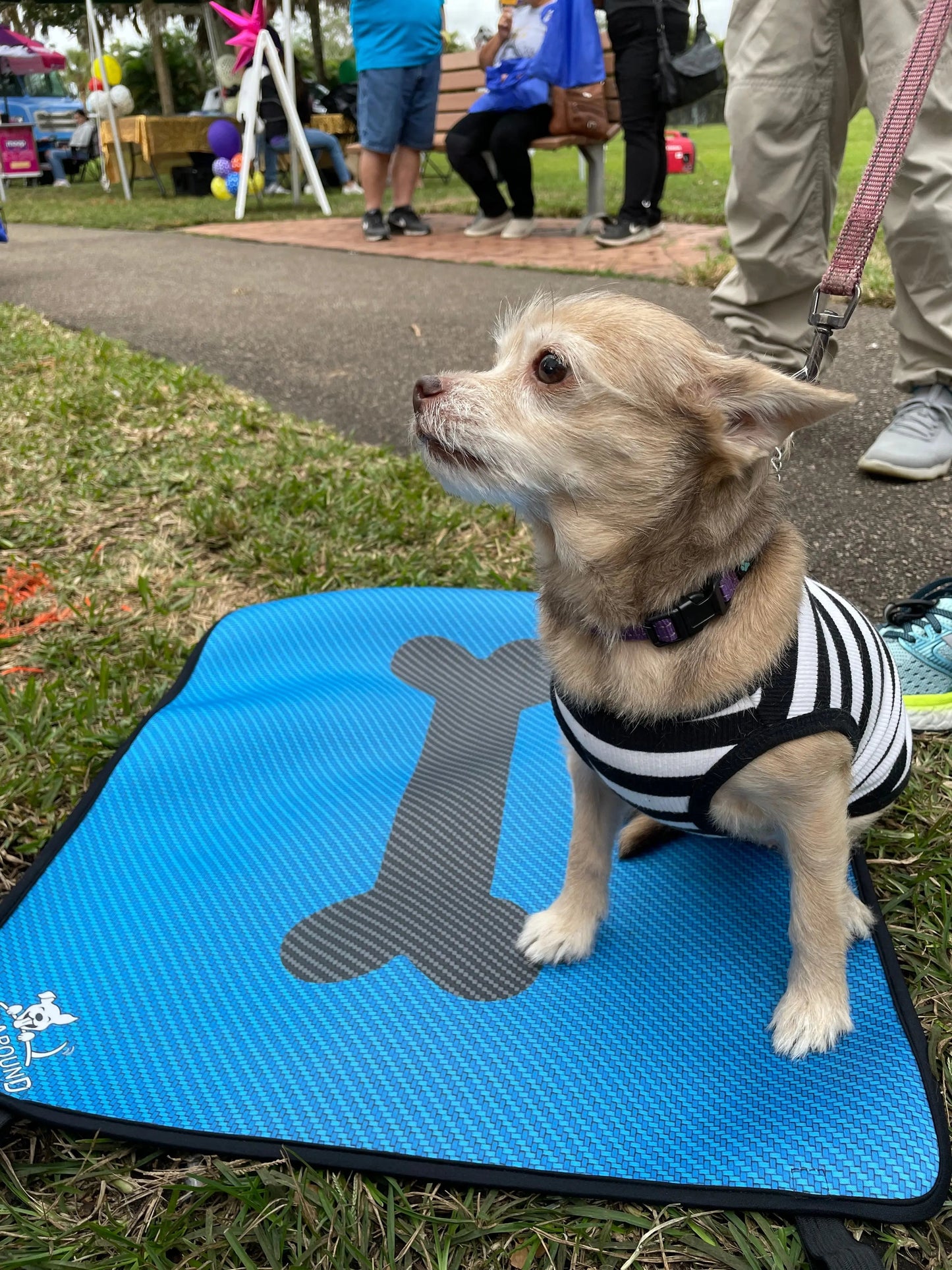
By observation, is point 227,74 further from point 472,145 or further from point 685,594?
point 685,594

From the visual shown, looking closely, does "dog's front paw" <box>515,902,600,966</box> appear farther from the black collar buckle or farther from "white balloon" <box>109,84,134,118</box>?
"white balloon" <box>109,84,134,118</box>

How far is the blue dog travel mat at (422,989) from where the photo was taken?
1556mm

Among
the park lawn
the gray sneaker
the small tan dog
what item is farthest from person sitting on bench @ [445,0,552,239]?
the small tan dog

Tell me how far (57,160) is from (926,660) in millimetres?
27639

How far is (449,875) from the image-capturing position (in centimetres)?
214

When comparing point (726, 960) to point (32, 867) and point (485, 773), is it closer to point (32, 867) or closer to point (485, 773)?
point (485, 773)

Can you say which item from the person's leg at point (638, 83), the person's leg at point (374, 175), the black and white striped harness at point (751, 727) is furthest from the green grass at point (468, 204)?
the black and white striped harness at point (751, 727)

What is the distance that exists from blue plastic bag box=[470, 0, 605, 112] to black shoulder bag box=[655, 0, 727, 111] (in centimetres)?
94

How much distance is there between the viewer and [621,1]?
765 centimetres

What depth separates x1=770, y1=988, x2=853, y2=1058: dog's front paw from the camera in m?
1.69

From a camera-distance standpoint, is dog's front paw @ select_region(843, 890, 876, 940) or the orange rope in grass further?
the orange rope in grass

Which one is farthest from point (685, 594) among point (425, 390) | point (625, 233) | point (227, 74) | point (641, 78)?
point (227, 74)

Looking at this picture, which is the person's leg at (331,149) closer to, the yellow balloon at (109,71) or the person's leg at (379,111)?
the yellow balloon at (109,71)

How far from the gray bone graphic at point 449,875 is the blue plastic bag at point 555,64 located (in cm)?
772
